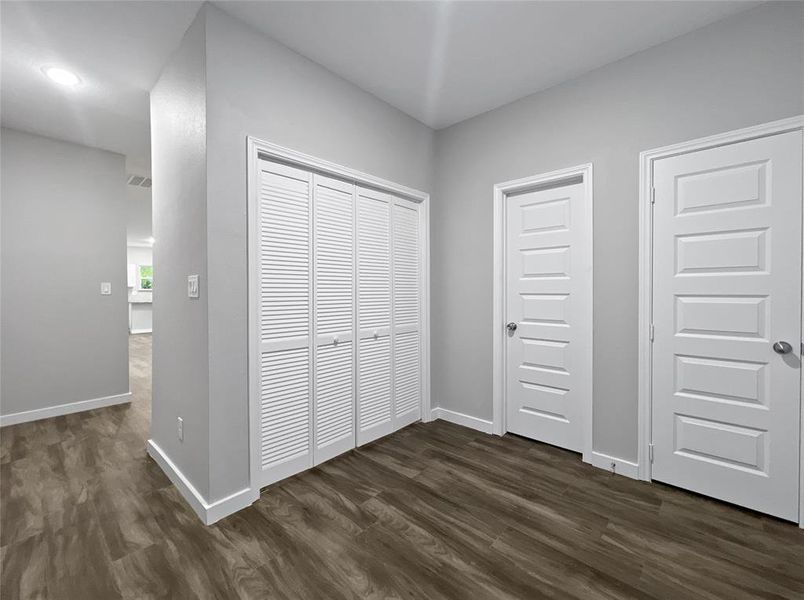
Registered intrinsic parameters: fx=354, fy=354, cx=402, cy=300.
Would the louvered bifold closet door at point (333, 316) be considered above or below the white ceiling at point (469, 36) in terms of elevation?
below

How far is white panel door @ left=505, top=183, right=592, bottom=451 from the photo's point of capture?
8.54 feet

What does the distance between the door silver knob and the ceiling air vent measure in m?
6.35

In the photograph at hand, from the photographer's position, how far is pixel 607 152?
2418 millimetres

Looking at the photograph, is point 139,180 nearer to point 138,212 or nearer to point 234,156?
point 138,212

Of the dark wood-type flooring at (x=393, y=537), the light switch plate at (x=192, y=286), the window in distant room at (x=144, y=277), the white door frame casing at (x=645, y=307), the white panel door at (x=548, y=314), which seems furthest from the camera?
the window in distant room at (x=144, y=277)

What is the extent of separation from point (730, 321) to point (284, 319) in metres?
2.64

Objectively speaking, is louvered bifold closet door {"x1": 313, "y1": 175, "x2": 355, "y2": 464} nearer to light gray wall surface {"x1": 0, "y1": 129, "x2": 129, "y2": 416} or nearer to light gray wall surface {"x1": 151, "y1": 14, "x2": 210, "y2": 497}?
light gray wall surface {"x1": 151, "y1": 14, "x2": 210, "y2": 497}

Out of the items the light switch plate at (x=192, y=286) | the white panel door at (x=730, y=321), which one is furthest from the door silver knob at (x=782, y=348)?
the light switch plate at (x=192, y=286)

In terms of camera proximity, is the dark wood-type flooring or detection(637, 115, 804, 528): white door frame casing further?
detection(637, 115, 804, 528): white door frame casing

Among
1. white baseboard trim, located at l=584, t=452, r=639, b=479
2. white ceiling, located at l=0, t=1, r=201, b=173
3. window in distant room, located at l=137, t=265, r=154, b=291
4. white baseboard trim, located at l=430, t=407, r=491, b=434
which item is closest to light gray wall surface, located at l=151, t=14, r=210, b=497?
white ceiling, located at l=0, t=1, r=201, b=173

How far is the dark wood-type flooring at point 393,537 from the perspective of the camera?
1477mm

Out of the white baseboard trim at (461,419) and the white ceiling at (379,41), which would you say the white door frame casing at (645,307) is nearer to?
the white ceiling at (379,41)

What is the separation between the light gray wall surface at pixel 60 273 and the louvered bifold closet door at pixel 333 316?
280 cm

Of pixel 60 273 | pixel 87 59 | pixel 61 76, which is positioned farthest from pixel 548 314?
pixel 60 273
